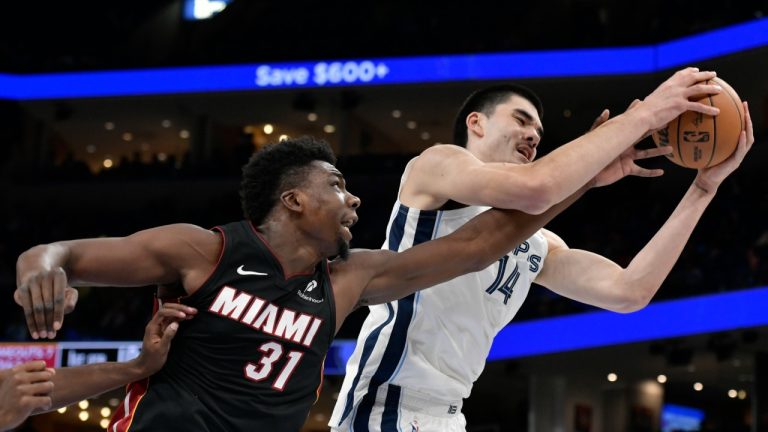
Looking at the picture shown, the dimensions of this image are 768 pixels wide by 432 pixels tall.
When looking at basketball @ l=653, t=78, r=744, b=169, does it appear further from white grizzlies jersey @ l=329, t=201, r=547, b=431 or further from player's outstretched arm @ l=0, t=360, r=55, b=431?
player's outstretched arm @ l=0, t=360, r=55, b=431

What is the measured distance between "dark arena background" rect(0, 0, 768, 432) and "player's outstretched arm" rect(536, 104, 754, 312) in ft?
31.5

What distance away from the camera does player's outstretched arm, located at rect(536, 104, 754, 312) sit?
4277 millimetres

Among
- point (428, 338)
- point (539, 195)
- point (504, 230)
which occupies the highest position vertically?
point (539, 195)

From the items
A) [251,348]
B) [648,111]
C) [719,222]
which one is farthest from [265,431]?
[719,222]

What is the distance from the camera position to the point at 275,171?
3.79m

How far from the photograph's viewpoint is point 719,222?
52.9ft

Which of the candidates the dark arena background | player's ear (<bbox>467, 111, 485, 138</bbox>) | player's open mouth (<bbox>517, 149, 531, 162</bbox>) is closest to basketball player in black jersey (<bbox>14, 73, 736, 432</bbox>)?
player's open mouth (<bbox>517, 149, 531, 162</bbox>)

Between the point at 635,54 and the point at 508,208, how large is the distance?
54.2 ft

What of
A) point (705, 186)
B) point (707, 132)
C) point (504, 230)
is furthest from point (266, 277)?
point (705, 186)

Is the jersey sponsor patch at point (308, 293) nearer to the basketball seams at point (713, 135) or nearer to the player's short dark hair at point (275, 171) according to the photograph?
the player's short dark hair at point (275, 171)

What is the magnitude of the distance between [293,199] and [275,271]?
11.5 inches

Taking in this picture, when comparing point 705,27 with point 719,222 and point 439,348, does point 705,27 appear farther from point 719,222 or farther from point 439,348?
point 439,348

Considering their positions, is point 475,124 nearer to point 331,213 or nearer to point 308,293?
point 331,213

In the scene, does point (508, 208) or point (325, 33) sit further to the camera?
point (325, 33)
